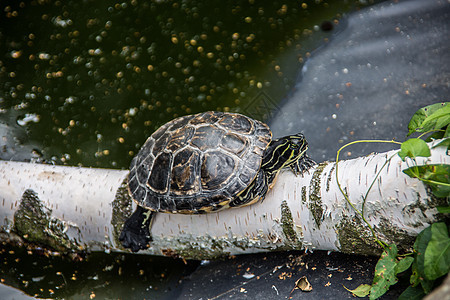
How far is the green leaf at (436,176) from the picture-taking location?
3.96 feet

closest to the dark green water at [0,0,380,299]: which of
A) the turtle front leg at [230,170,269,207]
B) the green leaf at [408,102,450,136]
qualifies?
the turtle front leg at [230,170,269,207]

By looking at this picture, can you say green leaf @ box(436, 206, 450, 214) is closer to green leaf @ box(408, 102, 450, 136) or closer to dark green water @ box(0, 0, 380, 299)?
green leaf @ box(408, 102, 450, 136)

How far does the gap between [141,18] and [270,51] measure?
3.59 ft

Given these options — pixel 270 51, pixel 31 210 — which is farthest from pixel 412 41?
pixel 31 210

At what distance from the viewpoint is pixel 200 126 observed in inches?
72.4

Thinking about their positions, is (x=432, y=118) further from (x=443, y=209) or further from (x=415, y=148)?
(x=443, y=209)

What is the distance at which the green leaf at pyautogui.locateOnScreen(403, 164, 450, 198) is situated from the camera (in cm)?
121

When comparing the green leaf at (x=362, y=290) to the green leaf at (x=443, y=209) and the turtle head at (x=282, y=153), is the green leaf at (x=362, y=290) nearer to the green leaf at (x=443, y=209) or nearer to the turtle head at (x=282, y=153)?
the green leaf at (x=443, y=209)

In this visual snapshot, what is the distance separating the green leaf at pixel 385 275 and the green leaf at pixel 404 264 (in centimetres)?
2

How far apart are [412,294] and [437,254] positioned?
242 millimetres

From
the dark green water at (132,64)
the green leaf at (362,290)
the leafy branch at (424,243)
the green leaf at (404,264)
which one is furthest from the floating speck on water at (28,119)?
the green leaf at (404,264)

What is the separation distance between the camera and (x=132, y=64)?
2.68m

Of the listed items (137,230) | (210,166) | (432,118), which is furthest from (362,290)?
(137,230)

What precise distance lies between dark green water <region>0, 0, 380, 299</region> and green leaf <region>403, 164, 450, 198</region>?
1.44m
